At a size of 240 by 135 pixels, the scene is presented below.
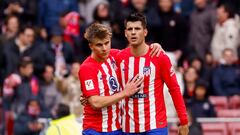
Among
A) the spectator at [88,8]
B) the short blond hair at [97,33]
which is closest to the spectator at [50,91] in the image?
the spectator at [88,8]

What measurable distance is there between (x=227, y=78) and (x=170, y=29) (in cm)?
169

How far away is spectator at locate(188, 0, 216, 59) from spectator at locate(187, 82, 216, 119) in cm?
165

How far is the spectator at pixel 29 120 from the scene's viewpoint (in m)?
16.0

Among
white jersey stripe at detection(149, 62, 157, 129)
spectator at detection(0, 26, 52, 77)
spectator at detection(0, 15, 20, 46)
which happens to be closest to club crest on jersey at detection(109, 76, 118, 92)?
white jersey stripe at detection(149, 62, 157, 129)

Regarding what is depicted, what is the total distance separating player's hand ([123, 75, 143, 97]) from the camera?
1017 cm

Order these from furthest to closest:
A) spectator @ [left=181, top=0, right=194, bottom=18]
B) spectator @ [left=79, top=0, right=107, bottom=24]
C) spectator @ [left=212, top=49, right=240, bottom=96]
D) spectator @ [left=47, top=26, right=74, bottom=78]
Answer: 1. spectator @ [left=181, top=0, right=194, bottom=18]
2. spectator @ [left=79, top=0, right=107, bottom=24]
3. spectator @ [left=47, top=26, right=74, bottom=78]
4. spectator @ [left=212, top=49, right=240, bottom=96]

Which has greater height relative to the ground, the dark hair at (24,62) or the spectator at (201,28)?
the spectator at (201,28)

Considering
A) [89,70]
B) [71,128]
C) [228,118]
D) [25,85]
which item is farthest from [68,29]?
[89,70]

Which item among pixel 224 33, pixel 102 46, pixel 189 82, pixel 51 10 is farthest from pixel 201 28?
pixel 102 46

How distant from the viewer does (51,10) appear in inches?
733

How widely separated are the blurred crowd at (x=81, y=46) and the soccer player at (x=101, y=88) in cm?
552

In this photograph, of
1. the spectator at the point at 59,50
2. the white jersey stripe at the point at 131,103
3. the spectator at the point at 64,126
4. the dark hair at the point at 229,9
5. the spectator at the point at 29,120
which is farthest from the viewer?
the dark hair at the point at 229,9

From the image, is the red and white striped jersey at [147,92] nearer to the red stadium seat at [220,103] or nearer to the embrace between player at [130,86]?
the embrace between player at [130,86]

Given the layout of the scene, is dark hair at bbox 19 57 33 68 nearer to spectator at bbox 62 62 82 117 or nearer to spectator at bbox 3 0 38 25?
spectator at bbox 62 62 82 117
